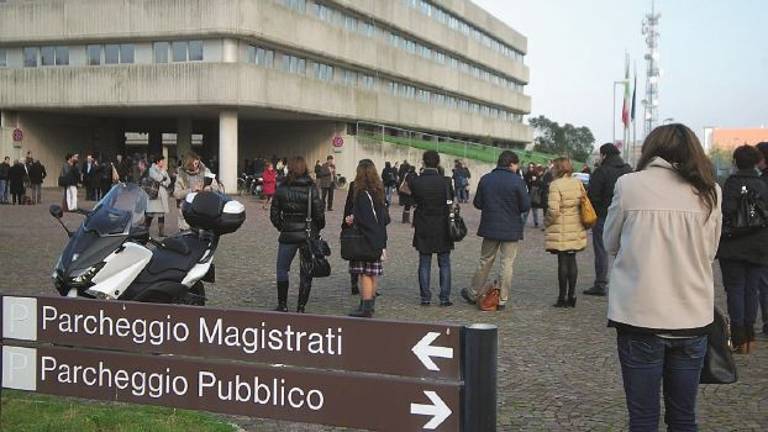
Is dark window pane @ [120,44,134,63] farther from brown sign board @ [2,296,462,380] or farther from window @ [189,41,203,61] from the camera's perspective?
brown sign board @ [2,296,462,380]

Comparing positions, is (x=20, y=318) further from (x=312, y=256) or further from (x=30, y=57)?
(x=30, y=57)

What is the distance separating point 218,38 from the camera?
1483 inches

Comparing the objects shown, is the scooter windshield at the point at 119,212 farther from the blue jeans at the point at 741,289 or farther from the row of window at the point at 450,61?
the row of window at the point at 450,61

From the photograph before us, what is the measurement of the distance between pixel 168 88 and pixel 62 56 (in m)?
6.55

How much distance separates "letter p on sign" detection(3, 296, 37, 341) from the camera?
12.1ft

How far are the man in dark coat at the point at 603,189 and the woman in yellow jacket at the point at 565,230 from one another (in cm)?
61

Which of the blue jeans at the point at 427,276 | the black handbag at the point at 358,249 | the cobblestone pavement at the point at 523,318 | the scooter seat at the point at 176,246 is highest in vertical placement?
A: the scooter seat at the point at 176,246

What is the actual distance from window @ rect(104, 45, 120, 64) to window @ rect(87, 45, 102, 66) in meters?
0.35

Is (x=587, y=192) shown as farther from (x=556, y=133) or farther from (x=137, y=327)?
(x=556, y=133)

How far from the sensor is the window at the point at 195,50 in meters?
38.1

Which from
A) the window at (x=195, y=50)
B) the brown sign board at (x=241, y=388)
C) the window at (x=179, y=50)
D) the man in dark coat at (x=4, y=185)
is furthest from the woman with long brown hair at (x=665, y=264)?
the window at (x=179, y=50)

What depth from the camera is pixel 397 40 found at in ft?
182

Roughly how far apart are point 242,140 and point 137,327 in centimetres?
4732

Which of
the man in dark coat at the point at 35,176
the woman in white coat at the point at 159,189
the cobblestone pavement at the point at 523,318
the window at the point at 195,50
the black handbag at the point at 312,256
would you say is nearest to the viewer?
the cobblestone pavement at the point at 523,318
